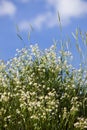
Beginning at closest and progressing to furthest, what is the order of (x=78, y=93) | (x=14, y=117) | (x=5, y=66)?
(x=14, y=117)
(x=78, y=93)
(x=5, y=66)

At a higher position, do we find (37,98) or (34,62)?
(34,62)

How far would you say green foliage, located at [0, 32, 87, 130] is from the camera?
6.07 meters

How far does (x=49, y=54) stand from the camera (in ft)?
25.7

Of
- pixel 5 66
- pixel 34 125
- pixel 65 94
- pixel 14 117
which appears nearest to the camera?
pixel 34 125

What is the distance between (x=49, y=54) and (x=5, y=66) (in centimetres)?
80

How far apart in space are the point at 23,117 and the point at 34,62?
1.92m

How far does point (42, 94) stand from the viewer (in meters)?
6.88

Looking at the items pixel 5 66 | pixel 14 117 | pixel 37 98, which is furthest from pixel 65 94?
pixel 5 66

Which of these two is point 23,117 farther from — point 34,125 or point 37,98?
point 37,98

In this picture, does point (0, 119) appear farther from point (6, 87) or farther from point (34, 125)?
point (6, 87)

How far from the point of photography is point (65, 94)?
269 inches

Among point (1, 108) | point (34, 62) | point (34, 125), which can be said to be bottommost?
point (34, 125)

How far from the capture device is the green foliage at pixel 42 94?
607 centimetres

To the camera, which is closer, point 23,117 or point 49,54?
point 23,117
